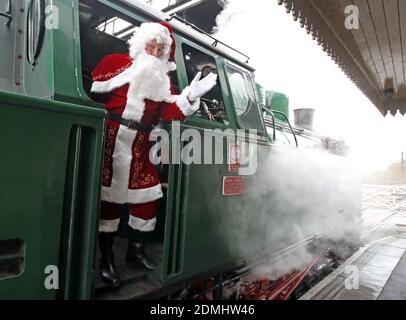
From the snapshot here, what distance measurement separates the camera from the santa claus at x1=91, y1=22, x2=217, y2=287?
1.92 metres

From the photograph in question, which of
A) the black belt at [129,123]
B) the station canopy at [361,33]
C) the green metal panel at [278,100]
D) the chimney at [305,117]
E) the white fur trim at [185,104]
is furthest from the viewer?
the chimney at [305,117]

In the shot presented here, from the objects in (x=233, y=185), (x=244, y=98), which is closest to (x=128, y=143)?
(x=233, y=185)

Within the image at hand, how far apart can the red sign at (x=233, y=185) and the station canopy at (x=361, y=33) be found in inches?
59.4

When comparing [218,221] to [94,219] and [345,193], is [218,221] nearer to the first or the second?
[94,219]

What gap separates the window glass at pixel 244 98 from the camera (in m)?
2.93

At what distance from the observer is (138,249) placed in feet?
6.91

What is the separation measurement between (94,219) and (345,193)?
5.12 m

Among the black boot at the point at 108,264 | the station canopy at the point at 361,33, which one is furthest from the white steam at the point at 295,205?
the station canopy at the point at 361,33

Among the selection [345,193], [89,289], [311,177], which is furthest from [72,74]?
[345,193]

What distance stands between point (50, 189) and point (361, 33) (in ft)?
11.7

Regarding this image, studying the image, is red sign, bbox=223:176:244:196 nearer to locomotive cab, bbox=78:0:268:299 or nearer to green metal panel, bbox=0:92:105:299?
locomotive cab, bbox=78:0:268:299

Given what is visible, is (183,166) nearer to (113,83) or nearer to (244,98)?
(113,83)

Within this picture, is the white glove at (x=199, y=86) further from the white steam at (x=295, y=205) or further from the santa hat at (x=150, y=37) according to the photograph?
the white steam at (x=295, y=205)
